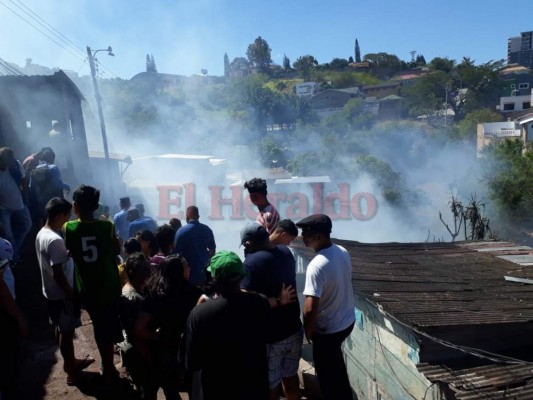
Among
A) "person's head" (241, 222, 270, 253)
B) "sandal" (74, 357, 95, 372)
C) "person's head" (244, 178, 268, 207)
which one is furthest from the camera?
"person's head" (244, 178, 268, 207)

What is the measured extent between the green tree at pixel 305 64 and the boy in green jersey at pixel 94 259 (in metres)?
99.3

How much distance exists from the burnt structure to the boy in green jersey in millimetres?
9444

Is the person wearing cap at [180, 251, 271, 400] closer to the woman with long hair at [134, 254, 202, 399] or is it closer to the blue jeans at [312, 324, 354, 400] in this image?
the woman with long hair at [134, 254, 202, 399]

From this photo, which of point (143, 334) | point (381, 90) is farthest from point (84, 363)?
point (381, 90)

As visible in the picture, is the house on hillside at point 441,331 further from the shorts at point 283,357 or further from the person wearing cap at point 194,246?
the person wearing cap at point 194,246

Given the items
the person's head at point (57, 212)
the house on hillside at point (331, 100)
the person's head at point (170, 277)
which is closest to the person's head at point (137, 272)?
the person's head at point (170, 277)

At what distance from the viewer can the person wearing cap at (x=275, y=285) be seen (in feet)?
10.7

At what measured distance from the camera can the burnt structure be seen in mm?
12508

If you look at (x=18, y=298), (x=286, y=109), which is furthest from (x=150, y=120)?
(x=18, y=298)

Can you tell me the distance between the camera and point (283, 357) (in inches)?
142

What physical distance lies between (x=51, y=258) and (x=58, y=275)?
0.16 metres

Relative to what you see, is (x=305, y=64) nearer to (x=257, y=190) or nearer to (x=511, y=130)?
(x=511, y=130)

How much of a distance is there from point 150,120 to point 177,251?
50.8 m

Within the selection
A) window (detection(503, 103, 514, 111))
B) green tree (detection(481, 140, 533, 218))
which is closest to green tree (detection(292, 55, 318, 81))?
window (detection(503, 103, 514, 111))
